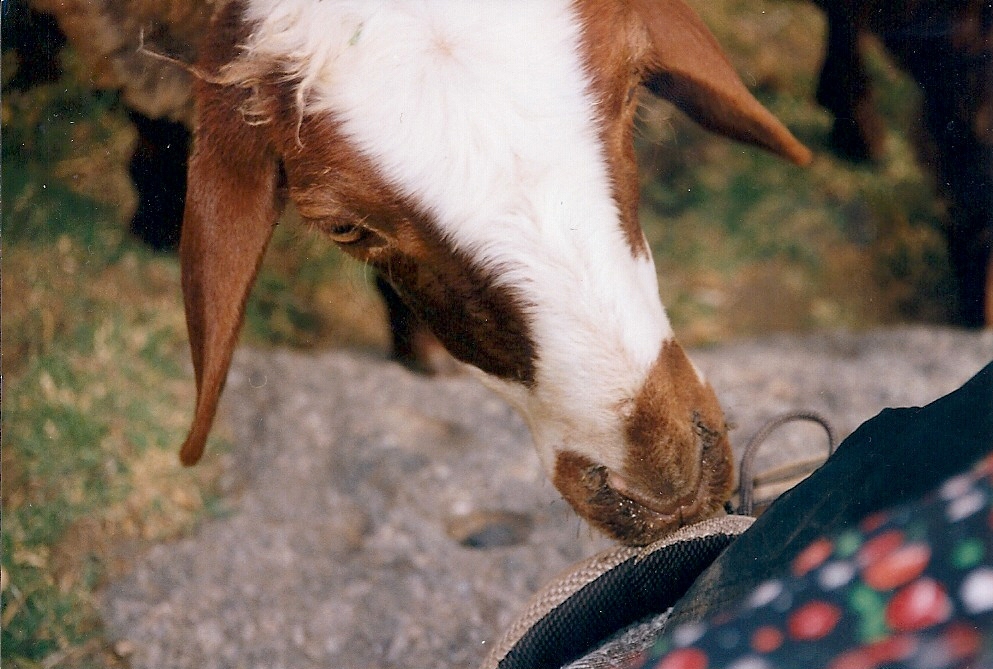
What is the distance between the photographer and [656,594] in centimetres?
89

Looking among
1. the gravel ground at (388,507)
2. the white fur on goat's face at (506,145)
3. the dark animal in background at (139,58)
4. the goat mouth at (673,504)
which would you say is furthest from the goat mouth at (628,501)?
the dark animal in background at (139,58)

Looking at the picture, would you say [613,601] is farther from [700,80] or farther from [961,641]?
[700,80]

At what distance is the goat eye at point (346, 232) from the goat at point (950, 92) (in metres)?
0.80

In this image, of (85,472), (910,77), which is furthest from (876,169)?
(85,472)

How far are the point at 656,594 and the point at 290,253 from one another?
1.09m

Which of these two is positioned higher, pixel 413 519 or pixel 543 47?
pixel 543 47

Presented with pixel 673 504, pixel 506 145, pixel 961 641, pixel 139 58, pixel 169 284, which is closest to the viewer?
pixel 961 641

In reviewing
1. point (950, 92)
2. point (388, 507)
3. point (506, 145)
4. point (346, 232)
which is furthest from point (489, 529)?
point (950, 92)

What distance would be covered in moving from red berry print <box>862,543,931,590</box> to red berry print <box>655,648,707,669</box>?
0.13m

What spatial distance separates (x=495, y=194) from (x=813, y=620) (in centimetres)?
51

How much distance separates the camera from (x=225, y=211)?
0.98 meters

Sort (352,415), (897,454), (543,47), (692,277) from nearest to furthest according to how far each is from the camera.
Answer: (897,454), (543,47), (352,415), (692,277)

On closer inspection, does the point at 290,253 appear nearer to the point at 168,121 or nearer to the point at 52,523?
the point at 168,121

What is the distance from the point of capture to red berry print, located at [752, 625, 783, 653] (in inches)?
22.8
